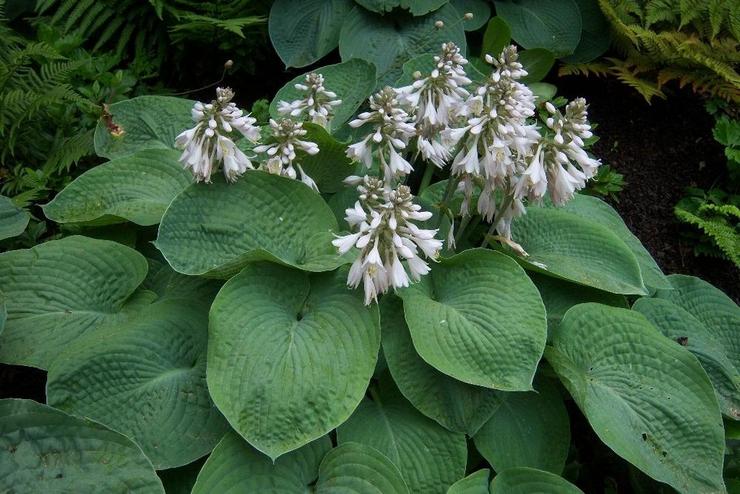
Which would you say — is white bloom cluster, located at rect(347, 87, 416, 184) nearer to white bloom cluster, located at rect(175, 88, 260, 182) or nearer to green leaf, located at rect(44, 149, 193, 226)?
white bloom cluster, located at rect(175, 88, 260, 182)

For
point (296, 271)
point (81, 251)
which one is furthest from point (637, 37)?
point (81, 251)

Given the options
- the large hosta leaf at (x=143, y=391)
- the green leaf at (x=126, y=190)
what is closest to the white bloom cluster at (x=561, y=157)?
the large hosta leaf at (x=143, y=391)

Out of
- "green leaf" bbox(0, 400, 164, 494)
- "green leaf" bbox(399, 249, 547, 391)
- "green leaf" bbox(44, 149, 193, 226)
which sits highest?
"green leaf" bbox(44, 149, 193, 226)

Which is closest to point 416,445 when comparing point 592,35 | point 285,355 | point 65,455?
point 285,355

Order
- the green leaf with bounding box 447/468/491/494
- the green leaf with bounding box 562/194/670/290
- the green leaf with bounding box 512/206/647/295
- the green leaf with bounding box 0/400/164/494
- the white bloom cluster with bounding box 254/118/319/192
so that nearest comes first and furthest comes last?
the green leaf with bounding box 0/400/164/494
the green leaf with bounding box 447/468/491/494
the white bloom cluster with bounding box 254/118/319/192
the green leaf with bounding box 512/206/647/295
the green leaf with bounding box 562/194/670/290

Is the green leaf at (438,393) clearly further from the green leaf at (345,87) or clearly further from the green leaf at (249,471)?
the green leaf at (345,87)

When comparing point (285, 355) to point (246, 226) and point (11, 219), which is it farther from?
point (11, 219)

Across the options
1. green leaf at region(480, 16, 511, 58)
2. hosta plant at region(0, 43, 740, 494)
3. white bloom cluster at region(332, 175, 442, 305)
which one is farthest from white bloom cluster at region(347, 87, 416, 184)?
green leaf at region(480, 16, 511, 58)
